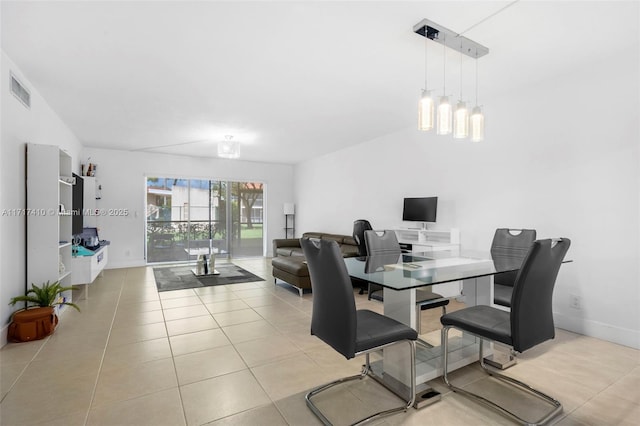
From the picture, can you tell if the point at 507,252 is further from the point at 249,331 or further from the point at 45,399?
the point at 45,399

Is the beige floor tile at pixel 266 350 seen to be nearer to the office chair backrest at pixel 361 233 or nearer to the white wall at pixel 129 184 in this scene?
the office chair backrest at pixel 361 233

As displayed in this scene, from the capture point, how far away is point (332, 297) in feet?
5.95

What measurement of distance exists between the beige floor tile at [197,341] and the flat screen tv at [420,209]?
10.2 ft

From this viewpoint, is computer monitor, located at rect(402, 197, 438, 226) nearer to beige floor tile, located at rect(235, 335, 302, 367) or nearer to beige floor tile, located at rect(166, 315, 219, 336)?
beige floor tile, located at rect(235, 335, 302, 367)

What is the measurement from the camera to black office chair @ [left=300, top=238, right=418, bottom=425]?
1722 mm

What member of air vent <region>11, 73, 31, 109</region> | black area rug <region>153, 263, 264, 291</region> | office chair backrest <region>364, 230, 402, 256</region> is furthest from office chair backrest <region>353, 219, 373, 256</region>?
air vent <region>11, 73, 31, 109</region>

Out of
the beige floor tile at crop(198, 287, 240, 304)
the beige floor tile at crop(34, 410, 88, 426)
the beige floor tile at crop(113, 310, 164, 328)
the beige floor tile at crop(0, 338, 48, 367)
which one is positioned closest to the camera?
the beige floor tile at crop(34, 410, 88, 426)

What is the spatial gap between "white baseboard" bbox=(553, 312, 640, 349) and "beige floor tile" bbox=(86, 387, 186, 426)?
11.9ft

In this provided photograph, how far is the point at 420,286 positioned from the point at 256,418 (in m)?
1.23

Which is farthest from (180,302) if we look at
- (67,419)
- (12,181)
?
(67,419)

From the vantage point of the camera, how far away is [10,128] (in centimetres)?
298

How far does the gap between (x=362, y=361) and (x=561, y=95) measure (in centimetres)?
333

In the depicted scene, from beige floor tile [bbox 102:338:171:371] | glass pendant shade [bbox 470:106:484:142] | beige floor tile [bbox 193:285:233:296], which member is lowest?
beige floor tile [bbox 193:285:233:296]

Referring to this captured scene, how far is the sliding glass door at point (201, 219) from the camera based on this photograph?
302 inches
